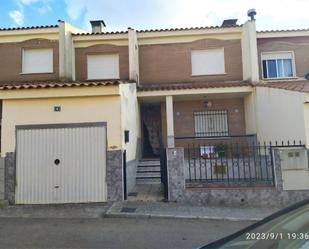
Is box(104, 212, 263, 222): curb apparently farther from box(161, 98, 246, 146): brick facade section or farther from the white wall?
box(161, 98, 246, 146): brick facade section

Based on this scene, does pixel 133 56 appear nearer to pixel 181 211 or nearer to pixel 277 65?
pixel 277 65

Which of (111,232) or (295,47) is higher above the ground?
(295,47)

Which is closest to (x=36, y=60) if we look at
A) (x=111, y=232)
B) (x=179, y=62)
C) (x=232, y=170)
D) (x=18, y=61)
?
(x=18, y=61)

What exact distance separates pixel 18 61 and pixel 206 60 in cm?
922

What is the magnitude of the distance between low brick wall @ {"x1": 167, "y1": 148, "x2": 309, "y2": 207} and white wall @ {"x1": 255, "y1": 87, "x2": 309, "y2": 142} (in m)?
1.52

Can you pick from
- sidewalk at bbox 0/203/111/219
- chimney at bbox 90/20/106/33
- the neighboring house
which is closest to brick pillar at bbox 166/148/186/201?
sidewalk at bbox 0/203/111/219

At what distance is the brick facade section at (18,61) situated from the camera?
48.1 feet

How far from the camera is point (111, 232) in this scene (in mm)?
6395

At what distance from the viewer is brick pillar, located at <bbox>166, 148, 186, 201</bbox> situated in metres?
8.80

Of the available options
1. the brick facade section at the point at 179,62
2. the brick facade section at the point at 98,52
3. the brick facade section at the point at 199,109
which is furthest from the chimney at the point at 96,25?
the brick facade section at the point at 199,109

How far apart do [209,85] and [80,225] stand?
8.64m

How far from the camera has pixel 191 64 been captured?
14898 mm

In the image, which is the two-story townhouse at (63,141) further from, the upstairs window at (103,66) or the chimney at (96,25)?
the chimney at (96,25)

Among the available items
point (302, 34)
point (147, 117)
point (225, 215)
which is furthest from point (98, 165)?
point (302, 34)
